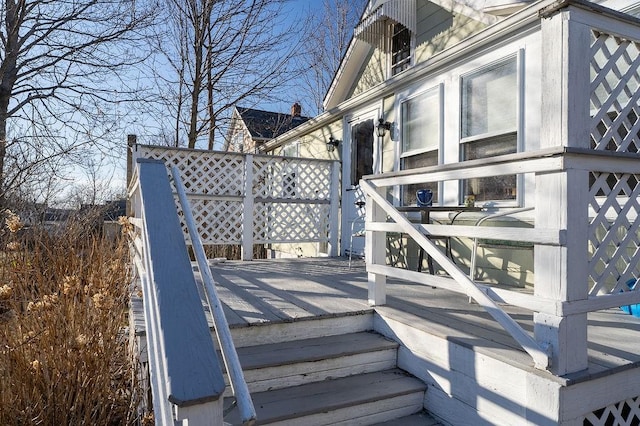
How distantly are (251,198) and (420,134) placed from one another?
2638 mm

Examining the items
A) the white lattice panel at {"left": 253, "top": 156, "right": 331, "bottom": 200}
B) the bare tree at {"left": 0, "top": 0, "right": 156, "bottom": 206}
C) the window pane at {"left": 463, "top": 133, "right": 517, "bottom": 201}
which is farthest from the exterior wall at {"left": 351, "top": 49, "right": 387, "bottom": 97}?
the bare tree at {"left": 0, "top": 0, "right": 156, "bottom": 206}

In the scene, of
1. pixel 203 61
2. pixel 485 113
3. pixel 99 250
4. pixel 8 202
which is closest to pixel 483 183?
pixel 485 113

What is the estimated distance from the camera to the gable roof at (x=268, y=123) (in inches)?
516

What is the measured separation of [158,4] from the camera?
9617 millimetres

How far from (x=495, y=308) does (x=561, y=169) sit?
0.73 m

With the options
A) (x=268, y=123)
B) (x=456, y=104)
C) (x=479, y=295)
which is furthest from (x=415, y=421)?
(x=268, y=123)

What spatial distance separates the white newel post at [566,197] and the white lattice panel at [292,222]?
494 centimetres

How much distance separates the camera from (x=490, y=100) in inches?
168

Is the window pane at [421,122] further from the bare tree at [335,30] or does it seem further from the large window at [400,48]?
the bare tree at [335,30]

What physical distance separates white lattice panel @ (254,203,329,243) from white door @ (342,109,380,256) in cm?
38

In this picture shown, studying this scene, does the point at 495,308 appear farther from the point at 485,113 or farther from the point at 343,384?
the point at 485,113

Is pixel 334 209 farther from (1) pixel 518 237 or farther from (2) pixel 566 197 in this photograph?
(2) pixel 566 197

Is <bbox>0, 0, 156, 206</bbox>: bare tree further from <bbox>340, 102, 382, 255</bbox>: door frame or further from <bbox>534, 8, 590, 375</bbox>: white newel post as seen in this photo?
<bbox>534, 8, 590, 375</bbox>: white newel post

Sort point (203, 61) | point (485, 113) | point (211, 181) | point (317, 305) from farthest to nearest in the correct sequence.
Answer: point (203, 61) < point (211, 181) < point (485, 113) < point (317, 305)
